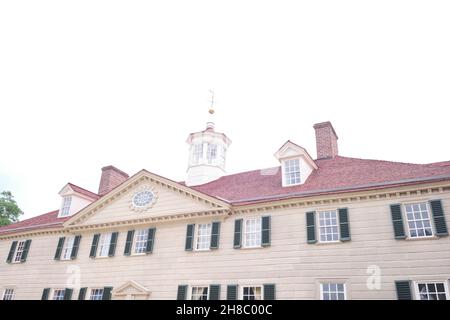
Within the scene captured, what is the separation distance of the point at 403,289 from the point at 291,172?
320 inches

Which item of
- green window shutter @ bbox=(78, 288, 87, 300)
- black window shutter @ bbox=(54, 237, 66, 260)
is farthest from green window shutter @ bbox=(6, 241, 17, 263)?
green window shutter @ bbox=(78, 288, 87, 300)

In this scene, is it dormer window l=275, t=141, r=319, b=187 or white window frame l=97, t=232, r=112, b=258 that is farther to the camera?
white window frame l=97, t=232, r=112, b=258

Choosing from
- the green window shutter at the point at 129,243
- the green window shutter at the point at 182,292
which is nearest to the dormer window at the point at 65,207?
the green window shutter at the point at 129,243

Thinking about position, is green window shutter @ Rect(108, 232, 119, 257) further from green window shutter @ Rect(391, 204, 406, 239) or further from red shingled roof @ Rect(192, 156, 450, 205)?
green window shutter @ Rect(391, 204, 406, 239)

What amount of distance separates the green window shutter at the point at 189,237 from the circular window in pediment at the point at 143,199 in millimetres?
3128

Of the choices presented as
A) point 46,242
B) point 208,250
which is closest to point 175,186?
point 208,250

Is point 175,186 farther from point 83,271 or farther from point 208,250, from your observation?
point 83,271

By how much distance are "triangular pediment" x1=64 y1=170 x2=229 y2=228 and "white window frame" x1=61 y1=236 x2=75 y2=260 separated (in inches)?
40.8

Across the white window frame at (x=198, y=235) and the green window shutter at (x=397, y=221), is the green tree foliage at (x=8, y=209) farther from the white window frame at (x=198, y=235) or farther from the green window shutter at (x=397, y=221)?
the green window shutter at (x=397, y=221)

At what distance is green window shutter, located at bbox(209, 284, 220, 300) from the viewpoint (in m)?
17.5

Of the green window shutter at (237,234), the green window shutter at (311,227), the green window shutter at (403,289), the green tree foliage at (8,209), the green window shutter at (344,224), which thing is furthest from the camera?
the green tree foliage at (8,209)

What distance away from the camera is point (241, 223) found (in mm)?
18734

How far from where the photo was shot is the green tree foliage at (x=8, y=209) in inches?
1576
